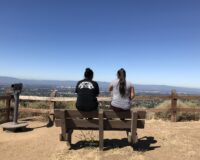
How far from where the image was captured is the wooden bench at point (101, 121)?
668 cm

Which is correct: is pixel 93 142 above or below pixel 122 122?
below

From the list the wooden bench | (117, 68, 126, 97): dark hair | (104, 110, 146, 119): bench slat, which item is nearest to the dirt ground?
the wooden bench

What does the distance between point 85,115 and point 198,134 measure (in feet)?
13.4

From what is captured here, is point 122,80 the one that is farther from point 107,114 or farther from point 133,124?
point 133,124

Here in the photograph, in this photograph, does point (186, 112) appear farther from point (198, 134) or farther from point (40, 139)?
point (40, 139)

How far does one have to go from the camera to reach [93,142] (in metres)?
7.58

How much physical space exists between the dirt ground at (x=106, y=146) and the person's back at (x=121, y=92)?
3.36 feet

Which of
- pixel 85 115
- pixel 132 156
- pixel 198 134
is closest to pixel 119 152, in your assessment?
pixel 132 156

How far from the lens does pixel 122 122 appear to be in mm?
6816

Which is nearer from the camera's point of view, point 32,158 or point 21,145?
point 32,158

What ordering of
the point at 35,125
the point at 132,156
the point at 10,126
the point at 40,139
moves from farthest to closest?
the point at 35,125, the point at 10,126, the point at 40,139, the point at 132,156

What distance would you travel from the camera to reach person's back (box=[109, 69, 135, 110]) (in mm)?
6836

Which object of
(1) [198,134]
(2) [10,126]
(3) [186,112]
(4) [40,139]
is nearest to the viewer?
(4) [40,139]

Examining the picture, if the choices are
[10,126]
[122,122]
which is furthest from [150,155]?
[10,126]
